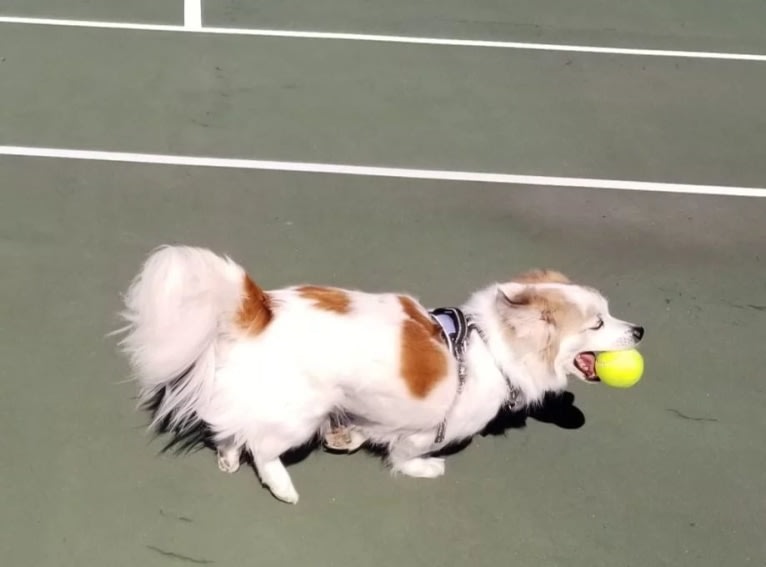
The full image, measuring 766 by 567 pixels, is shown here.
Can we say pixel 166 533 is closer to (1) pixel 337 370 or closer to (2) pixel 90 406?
(2) pixel 90 406

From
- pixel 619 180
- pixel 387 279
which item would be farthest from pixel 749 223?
pixel 387 279

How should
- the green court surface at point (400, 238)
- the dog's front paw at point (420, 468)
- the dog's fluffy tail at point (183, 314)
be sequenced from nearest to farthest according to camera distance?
the dog's fluffy tail at point (183, 314)
the green court surface at point (400, 238)
the dog's front paw at point (420, 468)

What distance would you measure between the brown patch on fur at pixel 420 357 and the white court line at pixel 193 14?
4411mm

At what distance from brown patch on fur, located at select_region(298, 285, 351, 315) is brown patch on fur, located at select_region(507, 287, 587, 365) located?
0.66 meters

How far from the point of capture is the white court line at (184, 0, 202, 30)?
6.38m

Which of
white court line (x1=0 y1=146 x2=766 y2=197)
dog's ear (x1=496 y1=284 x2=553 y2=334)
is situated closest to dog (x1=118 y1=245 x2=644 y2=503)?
dog's ear (x1=496 y1=284 x2=553 y2=334)

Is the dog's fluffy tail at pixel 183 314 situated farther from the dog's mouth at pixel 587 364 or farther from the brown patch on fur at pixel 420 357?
the dog's mouth at pixel 587 364

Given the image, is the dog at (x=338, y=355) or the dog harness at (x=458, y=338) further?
the dog harness at (x=458, y=338)

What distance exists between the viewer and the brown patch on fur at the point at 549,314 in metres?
3.01

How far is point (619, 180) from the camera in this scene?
522 centimetres

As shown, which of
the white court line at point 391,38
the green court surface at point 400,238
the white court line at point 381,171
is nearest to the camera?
the green court surface at point 400,238

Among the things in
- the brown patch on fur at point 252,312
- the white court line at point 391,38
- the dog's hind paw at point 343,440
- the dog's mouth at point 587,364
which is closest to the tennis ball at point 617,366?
the dog's mouth at point 587,364

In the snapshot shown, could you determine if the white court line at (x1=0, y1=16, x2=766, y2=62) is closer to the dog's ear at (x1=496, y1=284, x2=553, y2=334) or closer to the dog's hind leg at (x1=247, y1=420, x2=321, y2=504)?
the dog's ear at (x1=496, y1=284, x2=553, y2=334)

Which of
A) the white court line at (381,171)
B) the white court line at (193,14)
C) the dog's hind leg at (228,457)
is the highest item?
the white court line at (193,14)
